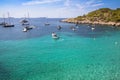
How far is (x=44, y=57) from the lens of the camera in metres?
44.5

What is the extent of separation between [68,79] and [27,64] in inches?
474

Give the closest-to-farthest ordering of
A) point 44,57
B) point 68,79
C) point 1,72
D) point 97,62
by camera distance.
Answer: point 68,79 → point 1,72 → point 97,62 → point 44,57

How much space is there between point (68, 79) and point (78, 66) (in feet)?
24.2

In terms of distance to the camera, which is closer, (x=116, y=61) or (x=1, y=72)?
(x=1, y=72)

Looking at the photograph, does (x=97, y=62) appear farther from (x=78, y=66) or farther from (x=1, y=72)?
(x=1, y=72)

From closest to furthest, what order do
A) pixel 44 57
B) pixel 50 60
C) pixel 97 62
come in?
1. pixel 97 62
2. pixel 50 60
3. pixel 44 57

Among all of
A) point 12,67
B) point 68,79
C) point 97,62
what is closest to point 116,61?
point 97,62

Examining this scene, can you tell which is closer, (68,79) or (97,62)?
(68,79)

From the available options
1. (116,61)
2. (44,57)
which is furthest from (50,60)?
(116,61)

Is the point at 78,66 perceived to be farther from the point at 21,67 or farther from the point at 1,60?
the point at 1,60

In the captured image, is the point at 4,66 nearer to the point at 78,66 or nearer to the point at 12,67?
the point at 12,67

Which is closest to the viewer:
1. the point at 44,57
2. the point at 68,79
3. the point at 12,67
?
the point at 68,79

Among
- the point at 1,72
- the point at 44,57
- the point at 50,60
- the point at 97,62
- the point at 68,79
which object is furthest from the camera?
the point at 44,57

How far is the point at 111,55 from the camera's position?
4512 cm
